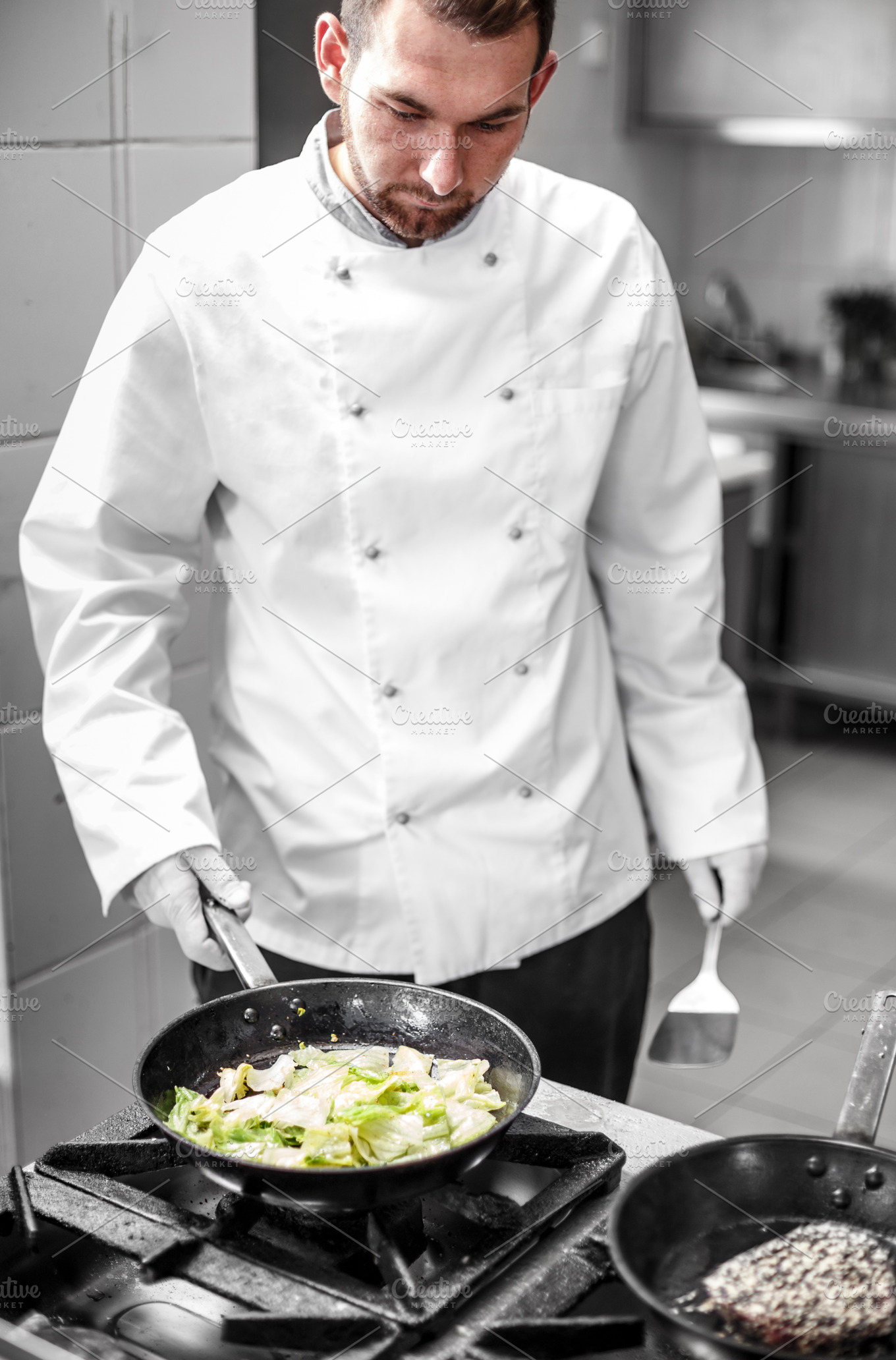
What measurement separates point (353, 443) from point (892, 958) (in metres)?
1.86

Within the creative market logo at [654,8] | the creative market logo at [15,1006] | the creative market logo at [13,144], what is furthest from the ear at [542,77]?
the creative market logo at [654,8]

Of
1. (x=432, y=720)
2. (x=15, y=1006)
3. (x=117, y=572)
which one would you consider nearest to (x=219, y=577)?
(x=117, y=572)

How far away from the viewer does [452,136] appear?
0.98 metres

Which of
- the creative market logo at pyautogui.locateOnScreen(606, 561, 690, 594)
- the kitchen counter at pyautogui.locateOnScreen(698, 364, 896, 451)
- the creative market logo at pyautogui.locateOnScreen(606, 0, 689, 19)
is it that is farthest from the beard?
the kitchen counter at pyautogui.locateOnScreen(698, 364, 896, 451)

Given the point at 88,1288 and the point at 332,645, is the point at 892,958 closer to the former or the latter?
the point at 332,645

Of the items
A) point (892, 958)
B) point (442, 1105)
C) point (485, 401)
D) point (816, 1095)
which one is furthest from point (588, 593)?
point (892, 958)

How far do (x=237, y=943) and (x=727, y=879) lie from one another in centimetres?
50

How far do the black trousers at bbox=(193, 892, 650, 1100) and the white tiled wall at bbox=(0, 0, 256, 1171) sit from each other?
0.53 feet

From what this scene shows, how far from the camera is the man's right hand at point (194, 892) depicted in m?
1.02

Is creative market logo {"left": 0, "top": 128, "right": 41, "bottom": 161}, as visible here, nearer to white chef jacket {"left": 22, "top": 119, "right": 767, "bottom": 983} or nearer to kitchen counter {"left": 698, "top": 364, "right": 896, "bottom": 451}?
white chef jacket {"left": 22, "top": 119, "right": 767, "bottom": 983}

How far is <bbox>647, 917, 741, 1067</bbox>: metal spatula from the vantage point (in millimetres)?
1229

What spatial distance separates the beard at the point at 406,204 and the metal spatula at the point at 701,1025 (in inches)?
25.6

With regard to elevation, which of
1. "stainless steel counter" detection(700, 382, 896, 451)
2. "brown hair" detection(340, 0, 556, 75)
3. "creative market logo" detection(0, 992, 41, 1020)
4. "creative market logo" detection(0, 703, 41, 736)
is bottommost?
"creative market logo" detection(0, 992, 41, 1020)

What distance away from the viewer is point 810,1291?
27.9 inches
